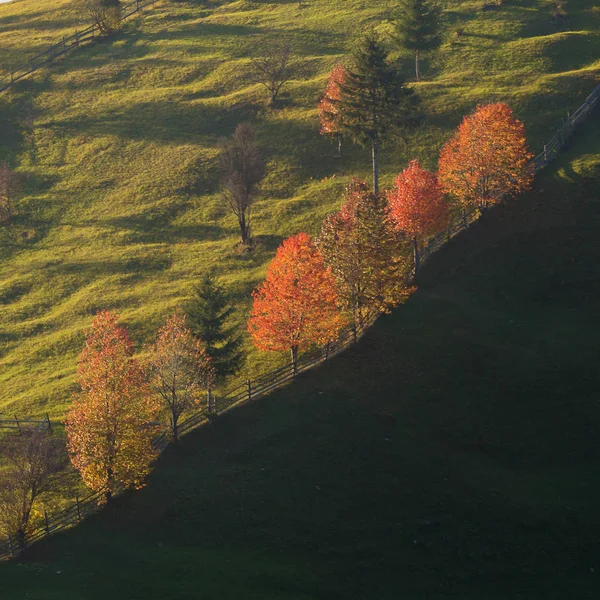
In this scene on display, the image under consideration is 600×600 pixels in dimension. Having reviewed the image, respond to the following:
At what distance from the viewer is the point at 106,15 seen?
135375 millimetres

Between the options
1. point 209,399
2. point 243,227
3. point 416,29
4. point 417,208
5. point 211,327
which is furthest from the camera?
point 416,29

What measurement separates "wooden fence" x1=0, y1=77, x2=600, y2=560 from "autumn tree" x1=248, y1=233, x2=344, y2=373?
1422 millimetres

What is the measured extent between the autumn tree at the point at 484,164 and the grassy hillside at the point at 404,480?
1020 centimetres

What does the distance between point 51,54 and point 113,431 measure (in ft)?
331

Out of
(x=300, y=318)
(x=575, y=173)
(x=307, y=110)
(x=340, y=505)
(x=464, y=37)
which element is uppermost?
(x=464, y=37)

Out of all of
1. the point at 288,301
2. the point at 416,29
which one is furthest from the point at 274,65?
the point at 288,301

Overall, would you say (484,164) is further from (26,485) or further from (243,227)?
(26,485)

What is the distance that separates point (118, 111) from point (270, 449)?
7656 centimetres

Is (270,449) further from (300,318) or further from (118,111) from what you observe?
(118,111)

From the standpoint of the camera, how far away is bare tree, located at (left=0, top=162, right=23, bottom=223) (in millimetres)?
90500

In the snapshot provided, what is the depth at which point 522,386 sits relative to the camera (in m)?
51.8

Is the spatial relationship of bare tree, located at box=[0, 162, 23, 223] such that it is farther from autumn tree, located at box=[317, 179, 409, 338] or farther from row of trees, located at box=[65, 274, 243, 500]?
autumn tree, located at box=[317, 179, 409, 338]

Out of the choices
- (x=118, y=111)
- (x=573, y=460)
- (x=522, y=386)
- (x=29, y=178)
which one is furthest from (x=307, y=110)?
(x=573, y=460)

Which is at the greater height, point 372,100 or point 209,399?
point 372,100
